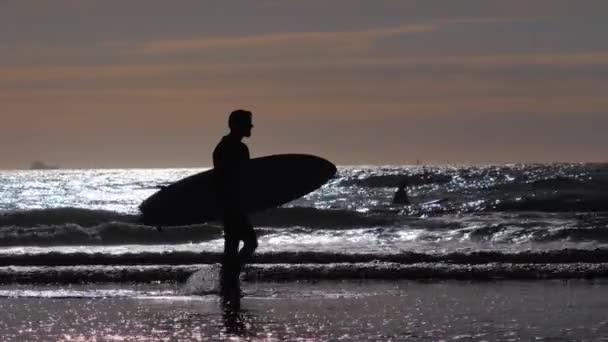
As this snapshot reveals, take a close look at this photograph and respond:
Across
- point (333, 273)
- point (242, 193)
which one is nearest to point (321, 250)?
point (333, 273)

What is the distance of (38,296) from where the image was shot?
38.9ft

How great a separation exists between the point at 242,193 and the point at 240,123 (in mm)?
2532

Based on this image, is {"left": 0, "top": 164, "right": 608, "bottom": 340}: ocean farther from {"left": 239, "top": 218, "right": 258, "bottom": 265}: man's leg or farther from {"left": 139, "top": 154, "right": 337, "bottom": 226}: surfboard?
{"left": 139, "top": 154, "right": 337, "bottom": 226}: surfboard

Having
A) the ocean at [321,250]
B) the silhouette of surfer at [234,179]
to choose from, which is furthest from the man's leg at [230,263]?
the ocean at [321,250]

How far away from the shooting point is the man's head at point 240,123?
1159 cm

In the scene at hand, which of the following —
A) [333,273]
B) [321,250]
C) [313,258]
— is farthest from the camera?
[321,250]

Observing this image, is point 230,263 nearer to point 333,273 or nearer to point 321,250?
point 333,273

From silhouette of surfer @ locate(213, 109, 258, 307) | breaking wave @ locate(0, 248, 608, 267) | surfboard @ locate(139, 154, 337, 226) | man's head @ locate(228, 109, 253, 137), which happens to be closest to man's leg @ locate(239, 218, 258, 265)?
silhouette of surfer @ locate(213, 109, 258, 307)

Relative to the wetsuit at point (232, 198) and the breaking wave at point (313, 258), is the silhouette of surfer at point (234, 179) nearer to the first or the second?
the wetsuit at point (232, 198)

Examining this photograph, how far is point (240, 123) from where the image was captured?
11.6 metres

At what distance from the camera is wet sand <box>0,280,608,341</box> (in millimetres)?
8992

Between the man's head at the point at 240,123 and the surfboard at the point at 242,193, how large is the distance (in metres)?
Answer: 1.93

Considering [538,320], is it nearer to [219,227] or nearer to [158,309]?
A: [158,309]

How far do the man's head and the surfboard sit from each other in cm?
193
